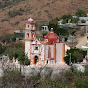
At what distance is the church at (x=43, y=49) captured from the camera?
93.4 feet

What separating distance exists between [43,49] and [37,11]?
3715 cm

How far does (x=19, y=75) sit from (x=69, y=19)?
Answer: 26438mm

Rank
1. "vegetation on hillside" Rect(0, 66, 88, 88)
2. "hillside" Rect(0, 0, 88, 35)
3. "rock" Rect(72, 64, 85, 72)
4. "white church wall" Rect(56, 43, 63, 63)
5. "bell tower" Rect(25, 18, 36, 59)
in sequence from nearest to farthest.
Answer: "vegetation on hillside" Rect(0, 66, 88, 88)
"rock" Rect(72, 64, 85, 72)
"bell tower" Rect(25, 18, 36, 59)
"white church wall" Rect(56, 43, 63, 63)
"hillside" Rect(0, 0, 88, 35)

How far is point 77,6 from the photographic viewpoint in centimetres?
6400

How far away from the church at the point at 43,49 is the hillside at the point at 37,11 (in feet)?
92.5

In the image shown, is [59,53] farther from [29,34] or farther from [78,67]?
[78,67]

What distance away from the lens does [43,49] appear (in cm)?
2861

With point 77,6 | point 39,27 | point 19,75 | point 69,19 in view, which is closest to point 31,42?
point 19,75

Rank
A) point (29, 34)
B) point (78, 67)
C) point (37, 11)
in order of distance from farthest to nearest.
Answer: point (37, 11) → point (29, 34) → point (78, 67)

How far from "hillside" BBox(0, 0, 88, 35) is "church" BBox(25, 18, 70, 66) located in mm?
28185

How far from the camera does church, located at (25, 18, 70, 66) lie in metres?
28.5

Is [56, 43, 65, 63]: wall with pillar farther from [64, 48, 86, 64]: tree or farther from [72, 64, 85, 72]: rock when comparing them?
[72, 64, 85, 72]: rock

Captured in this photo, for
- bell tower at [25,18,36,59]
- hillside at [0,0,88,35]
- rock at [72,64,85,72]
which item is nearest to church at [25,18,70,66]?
bell tower at [25,18,36,59]

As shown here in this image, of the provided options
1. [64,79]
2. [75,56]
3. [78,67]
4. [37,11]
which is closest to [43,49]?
[75,56]
